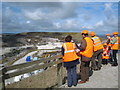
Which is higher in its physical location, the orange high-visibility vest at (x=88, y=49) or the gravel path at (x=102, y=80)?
the orange high-visibility vest at (x=88, y=49)

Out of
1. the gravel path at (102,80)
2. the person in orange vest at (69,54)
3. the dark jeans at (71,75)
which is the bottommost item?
the gravel path at (102,80)

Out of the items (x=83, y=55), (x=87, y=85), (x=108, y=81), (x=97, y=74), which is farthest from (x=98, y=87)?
(x=97, y=74)

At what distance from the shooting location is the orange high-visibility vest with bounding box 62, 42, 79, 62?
5184 mm

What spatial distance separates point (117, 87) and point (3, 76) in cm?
392

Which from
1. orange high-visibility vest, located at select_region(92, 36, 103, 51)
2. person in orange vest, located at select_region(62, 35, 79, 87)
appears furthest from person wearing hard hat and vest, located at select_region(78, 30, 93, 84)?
orange high-visibility vest, located at select_region(92, 36, 103, 51)

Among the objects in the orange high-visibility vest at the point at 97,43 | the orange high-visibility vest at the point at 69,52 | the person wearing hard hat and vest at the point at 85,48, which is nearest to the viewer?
the orange high-visibility vest at the point at 69,52

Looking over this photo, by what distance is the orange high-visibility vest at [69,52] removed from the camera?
518cm

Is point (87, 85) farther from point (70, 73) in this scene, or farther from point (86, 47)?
point (86, 47)

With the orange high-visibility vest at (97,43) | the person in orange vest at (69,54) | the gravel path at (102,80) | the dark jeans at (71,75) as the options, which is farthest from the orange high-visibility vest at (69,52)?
the orange high-visibility vest at (97,43)

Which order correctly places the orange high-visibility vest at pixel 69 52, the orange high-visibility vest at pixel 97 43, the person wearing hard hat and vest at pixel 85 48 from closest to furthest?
the orange high-visibility vest at pixel 69 52
the person wearing hard hat and vest at pixel 85 48
the orange high-visibility vest at pixel 97 43

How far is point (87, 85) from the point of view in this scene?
5621mm

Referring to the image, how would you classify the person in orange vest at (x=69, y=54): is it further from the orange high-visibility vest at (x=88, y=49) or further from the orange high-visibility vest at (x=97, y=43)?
the orange high-visibility vest at (x=97, y=43)

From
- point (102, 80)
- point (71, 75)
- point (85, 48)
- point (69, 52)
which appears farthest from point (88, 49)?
point (102, 80)

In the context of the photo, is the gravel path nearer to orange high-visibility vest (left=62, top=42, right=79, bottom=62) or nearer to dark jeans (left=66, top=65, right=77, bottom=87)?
dark jeans (left=66, top=65, right=77, bottom=87)
